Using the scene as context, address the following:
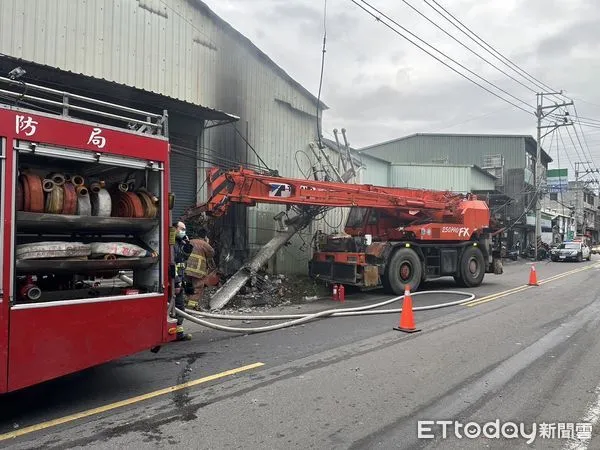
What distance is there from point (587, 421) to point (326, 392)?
2.43 m

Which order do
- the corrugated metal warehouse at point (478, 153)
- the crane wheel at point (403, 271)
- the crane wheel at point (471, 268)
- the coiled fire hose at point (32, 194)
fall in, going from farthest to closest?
the corrugated metal warehouse at point (478, 153) < the crane wheel at point (471, 268) < the crane wheel at point (403, 271) < the coiled fire hose at point (32, 194)

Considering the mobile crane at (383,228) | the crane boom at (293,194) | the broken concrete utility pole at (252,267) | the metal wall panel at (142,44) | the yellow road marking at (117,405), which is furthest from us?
the mobile crane at (383,228)

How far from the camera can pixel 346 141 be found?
16.7 meters

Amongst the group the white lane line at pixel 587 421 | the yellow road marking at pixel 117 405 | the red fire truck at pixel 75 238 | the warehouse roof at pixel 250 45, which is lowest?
the white lane line at pixel 587 421

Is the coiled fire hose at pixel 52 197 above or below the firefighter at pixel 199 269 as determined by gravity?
above

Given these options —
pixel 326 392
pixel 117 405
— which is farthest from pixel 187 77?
pixel 326 392

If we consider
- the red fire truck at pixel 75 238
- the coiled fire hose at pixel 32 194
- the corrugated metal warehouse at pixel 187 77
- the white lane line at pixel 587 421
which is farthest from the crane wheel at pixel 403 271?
the coiled fire hose at pixel 32 194

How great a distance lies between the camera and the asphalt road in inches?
156

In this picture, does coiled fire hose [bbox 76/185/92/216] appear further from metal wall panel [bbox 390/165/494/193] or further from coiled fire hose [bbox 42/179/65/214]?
metal wall panel [bbox 390/165/494/193]

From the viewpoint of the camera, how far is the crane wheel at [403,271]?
12.7 meters

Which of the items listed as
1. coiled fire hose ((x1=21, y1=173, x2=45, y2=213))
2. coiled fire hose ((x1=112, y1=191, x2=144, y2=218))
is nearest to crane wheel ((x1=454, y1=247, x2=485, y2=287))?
coiled fire hose ((x1=112, y1=191, x2=144, y2=218))

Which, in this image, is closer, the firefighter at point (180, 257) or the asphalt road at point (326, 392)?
the asphalt road at point (326, 392)

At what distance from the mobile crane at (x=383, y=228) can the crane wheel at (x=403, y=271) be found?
1 cm

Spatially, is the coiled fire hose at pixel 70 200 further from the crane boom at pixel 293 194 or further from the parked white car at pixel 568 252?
the parked white car at pixel 568 252
